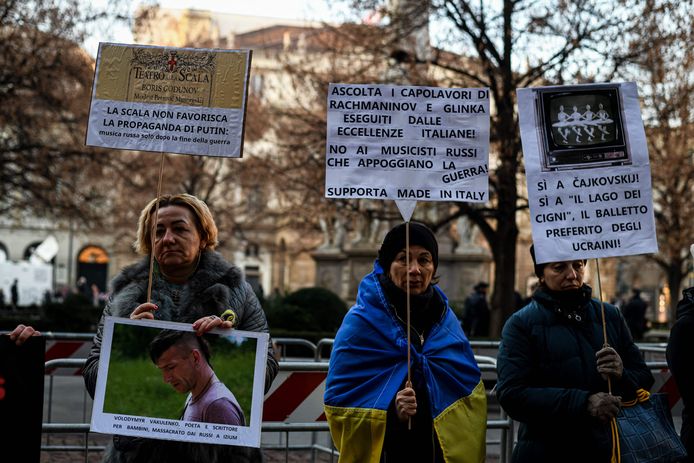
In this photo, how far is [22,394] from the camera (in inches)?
189

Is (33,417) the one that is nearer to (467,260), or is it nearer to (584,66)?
(584,66)

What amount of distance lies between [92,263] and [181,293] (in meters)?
74.1

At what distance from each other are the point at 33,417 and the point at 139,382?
59 centimetres

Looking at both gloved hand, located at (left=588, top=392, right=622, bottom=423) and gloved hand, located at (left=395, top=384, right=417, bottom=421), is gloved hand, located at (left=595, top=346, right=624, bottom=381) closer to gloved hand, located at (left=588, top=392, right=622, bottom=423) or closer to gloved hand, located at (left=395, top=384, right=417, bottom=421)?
gloved hand, located at (left=588, top=392, right=622, bottom=423)

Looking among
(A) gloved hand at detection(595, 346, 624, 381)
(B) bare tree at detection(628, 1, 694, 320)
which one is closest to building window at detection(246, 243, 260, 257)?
(B) bare tree at detection(628, 1, 694, 320)

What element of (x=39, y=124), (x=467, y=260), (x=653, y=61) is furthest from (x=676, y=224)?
(x=39, y=124)

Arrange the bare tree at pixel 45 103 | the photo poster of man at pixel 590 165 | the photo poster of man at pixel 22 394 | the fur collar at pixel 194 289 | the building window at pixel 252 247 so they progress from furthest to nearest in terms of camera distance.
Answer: the building window at pixel 252 247, the bare tree at pixel 45 103, the photo poster of man at pixel 590 165, the photo poster of man at pixel 22 394, the fur collar at pixel 194 289

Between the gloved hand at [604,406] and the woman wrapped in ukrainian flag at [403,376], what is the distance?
538 mm

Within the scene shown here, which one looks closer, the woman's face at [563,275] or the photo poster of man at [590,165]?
the woman's face at [563,275]

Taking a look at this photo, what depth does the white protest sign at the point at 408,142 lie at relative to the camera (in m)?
5.50

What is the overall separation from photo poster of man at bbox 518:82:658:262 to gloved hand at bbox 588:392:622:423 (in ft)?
2.40

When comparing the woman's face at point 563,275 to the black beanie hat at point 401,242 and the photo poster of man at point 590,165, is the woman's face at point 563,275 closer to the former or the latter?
the photo poster of man at point 590,165

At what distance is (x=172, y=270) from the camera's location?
4719 millimetres

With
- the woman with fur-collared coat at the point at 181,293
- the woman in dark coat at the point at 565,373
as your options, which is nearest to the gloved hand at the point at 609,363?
the woman in dark coat at the point at 565,373
